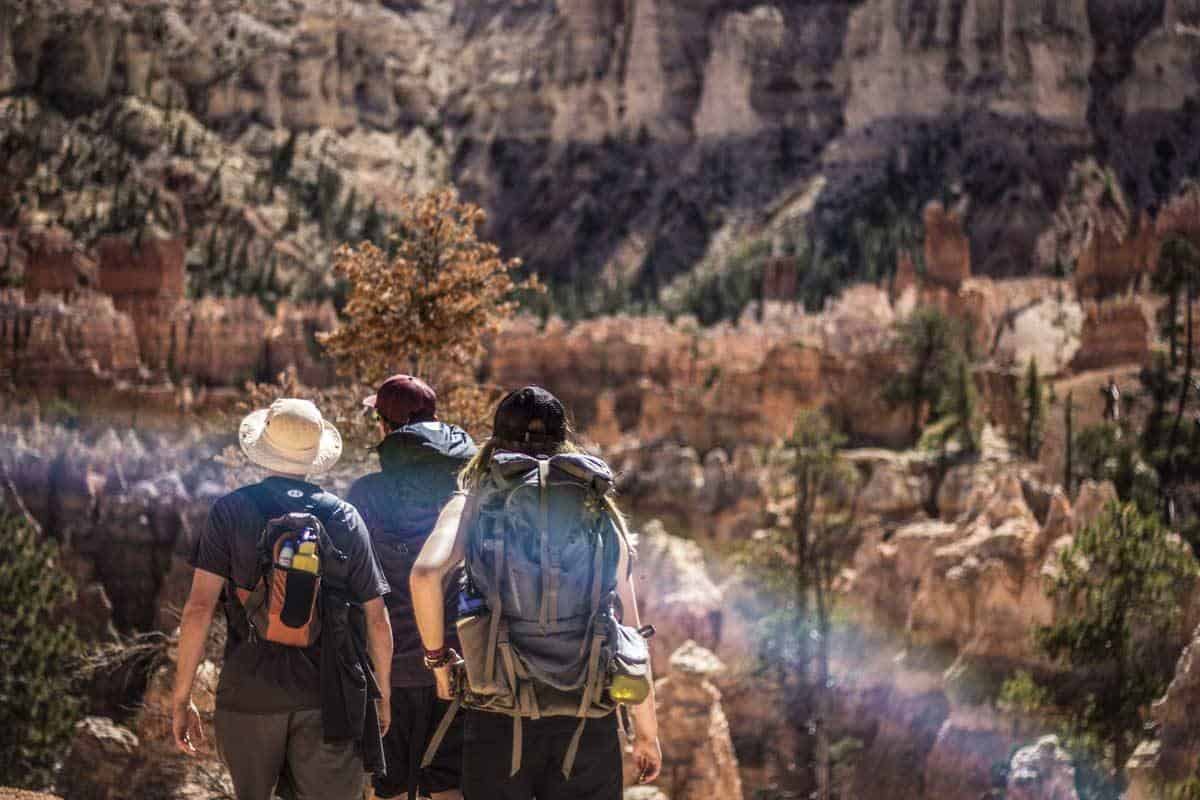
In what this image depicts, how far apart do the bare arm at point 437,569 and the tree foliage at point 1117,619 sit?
11514mm

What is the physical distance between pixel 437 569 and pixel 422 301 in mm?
8246

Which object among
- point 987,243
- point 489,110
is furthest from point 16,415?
point 489,110

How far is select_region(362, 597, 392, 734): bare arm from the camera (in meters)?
5.86

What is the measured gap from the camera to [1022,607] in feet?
59.4

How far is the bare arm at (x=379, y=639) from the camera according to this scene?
586 centimetres

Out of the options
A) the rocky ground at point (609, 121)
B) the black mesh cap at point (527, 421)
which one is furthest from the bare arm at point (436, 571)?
the rocky ground at point (609, 121)

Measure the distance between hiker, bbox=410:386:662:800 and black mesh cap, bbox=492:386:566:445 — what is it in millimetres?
129

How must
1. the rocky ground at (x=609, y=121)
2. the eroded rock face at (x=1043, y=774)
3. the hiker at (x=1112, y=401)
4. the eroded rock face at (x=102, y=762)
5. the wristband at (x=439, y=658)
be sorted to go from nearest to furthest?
1. the wristband at (x=439, y=658)
2. the eroded rock face at (x=102, y=762)
3. the eroded rock face at (x=1043, y=774)
4. the hiker at (x=1112, y=401)
5. the rocky ground at (x=609, y=121)

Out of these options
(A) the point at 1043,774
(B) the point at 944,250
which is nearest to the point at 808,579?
(A) the point at 1043,774

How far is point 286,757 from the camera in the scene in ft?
18.9

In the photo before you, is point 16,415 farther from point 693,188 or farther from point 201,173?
point 693,188

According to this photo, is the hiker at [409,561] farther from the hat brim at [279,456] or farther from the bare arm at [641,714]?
the bare arm at [641,714]

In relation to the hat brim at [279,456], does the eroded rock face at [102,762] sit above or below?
below

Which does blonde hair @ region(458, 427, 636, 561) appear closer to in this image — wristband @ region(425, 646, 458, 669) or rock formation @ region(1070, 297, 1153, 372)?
wristband @ region(425, 646, 458, 669)
